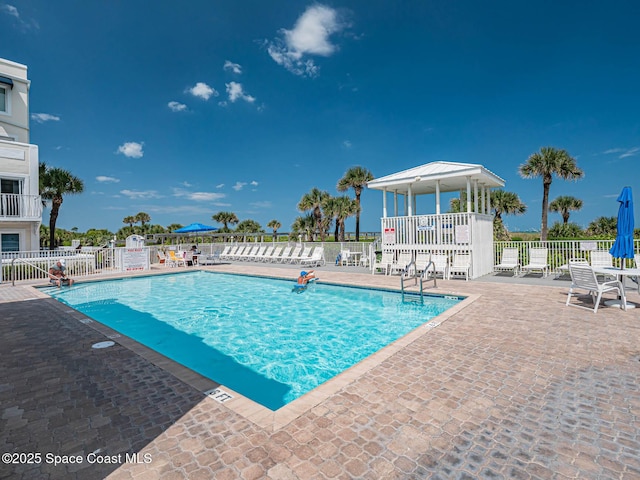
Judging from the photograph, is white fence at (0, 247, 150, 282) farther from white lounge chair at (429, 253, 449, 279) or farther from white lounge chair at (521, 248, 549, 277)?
white lounge chair at (521, 248, 549, 277)

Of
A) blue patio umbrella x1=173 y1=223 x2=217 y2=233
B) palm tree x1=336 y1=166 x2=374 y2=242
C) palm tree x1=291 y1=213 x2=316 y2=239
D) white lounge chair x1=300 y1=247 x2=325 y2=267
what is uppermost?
palm tree x1=336 y1=166 x2=374 y2=242

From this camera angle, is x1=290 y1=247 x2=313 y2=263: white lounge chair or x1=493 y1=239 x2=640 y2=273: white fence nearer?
x1=493 y1=239 x2=640 y2=273: white fence

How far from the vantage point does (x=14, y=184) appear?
15.3m

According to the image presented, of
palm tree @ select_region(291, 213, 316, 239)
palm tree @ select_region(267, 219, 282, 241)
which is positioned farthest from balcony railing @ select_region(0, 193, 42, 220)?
palm tree @ select_region(267, 219, 282, 241)

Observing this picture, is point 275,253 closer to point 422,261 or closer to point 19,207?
point 422,261

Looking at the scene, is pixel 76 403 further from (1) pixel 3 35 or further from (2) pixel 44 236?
(2) pixel 44 236

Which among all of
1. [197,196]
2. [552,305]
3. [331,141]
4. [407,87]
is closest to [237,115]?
[331,141]

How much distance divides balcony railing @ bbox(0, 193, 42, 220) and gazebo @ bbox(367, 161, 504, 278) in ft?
52.6

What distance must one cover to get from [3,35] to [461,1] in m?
24.2

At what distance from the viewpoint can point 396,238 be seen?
12.8 metres

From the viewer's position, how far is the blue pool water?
15.5 feet

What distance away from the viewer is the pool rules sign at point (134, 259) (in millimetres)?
15055

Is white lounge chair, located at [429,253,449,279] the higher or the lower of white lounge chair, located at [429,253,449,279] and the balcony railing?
the lower

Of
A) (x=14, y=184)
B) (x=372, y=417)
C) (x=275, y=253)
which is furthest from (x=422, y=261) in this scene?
(x=14, y=184)
